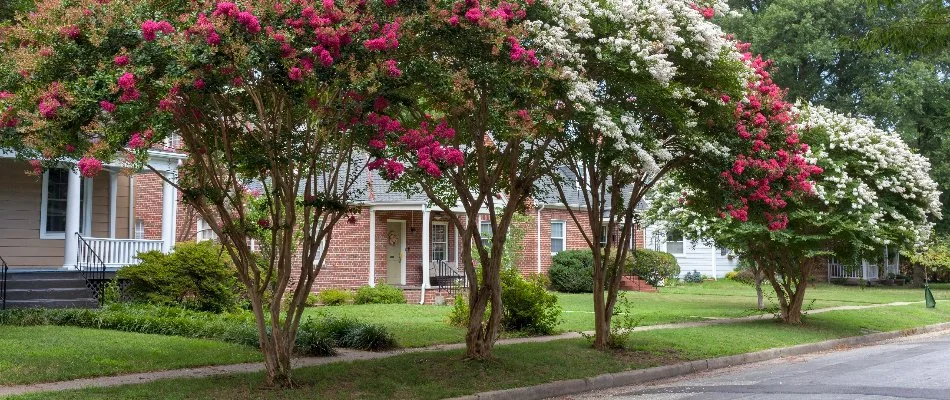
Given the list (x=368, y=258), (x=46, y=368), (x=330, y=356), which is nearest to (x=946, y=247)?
(x=368, y=258)

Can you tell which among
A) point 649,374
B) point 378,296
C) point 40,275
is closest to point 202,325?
point 40,275

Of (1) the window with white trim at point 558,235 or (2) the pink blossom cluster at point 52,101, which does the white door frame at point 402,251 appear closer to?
(1) the window with white trim at point 558,235

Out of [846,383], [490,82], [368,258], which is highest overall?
[490,82]

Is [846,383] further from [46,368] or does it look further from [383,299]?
[383,299]

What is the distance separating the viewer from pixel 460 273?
3009cm

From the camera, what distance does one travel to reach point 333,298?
23.8m

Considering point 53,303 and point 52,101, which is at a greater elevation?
point 52,101

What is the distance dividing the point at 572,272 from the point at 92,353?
21.5 meters

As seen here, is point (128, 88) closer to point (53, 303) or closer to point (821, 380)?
point (821, 380)

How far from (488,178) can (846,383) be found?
17.3ft

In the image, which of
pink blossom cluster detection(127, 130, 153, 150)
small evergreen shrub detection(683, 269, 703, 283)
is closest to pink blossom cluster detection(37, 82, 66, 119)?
pink blossom cluster detection(127, 130, 153, 150)

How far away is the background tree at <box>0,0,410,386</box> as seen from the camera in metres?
8.59

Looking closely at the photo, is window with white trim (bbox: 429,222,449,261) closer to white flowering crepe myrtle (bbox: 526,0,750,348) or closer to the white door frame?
the white door frame

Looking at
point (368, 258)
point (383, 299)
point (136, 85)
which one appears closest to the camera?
point (136, 85)
